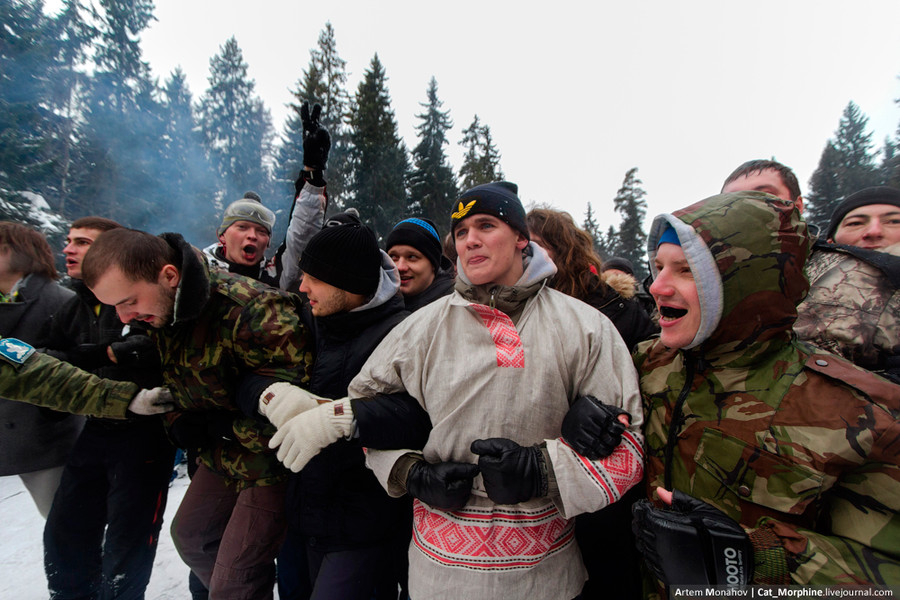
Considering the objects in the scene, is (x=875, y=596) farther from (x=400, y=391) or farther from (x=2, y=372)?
(x=2, y=372)

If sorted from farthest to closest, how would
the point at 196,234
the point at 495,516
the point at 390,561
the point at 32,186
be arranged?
1. the point at 196,234
2. the point at 32,186
3. the point at 390,561
4. the point at 495,516

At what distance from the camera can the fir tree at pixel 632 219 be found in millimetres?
32406

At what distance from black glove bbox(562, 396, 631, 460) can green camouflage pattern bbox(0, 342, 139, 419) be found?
8.88ft

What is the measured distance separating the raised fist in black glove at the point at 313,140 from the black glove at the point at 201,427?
6.61 ft

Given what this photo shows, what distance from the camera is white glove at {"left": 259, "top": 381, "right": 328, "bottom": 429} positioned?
1782 millimetres

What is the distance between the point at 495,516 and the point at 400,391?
2.18 feet

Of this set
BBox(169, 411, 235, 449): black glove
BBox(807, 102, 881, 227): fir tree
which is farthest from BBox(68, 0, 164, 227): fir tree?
BBox(807, 102, 881, 227): fir tree

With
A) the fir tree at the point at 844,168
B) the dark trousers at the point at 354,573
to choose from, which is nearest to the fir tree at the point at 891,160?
the fir tree at the point at 844,168

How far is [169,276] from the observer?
219 centimetres

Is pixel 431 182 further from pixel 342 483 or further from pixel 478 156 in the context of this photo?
pixel 342 483

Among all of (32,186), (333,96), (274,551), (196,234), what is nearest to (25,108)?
(32,186)

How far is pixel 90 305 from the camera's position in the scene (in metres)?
2.70

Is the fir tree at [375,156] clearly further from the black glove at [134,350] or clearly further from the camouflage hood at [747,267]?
the camouflage hood at [747,267]

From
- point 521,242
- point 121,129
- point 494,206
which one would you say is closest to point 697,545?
point 521,242
